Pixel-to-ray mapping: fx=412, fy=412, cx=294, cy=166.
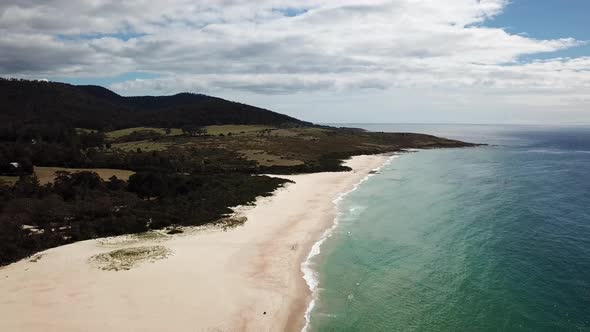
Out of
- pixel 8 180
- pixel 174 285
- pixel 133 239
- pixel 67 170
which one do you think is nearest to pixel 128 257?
pixel 133 239

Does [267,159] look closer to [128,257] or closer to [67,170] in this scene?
[67,170]

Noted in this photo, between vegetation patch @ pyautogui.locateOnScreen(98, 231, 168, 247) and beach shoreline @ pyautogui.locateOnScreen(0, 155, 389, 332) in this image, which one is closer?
beach shoreline @ pyautogui.locateOnScreen(0, 155, 389, 332)

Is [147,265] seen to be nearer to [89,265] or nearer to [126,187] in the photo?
[89,265]

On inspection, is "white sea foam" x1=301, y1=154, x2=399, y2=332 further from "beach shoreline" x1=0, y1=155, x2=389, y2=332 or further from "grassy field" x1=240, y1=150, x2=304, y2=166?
"grassy field" x1=240, y1=150, x2=304, y2=166

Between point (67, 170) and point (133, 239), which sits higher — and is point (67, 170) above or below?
above

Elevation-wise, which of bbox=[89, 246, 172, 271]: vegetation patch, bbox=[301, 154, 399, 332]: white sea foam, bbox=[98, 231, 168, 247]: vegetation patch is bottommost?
bbox=[301, 154, 399, 332]: white sea foam

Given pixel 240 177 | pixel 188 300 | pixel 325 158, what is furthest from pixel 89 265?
pixel 325 158

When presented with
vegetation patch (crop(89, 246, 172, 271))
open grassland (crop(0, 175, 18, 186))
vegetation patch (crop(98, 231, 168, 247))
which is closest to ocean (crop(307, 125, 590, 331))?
vegetation patch (crop(89, 246, 172, 271))
